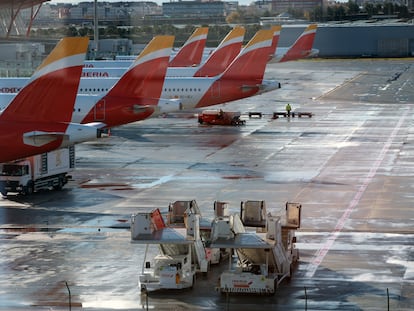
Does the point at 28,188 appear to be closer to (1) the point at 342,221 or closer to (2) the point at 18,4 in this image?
(1) the point at 342,221

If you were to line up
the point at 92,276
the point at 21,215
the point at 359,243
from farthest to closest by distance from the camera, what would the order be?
1. the point at 21,215
2. the point at 359,243
3. the point at 92,276

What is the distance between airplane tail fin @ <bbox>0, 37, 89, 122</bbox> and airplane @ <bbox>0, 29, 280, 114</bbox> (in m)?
43.0

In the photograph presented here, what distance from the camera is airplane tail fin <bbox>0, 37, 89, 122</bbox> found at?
4491 centimetres

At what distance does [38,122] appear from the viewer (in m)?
45.6

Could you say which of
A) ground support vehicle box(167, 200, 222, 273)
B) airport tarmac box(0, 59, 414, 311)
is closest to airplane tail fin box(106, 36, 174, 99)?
airport tarmac box(0, 59, 414, 311)

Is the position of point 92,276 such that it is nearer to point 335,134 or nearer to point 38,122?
point 38,122

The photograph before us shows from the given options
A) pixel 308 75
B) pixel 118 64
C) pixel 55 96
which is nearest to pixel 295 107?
pixel 118 64

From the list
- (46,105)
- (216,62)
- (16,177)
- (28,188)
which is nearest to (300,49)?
(216,62)

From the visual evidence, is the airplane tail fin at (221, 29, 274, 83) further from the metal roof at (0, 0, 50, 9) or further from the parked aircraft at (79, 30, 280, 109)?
the metal roof at (0, 0, 50, 9)

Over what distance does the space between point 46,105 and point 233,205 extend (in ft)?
35.1

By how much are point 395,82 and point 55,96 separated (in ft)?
329

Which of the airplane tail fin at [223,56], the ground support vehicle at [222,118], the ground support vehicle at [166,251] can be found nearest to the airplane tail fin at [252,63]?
the ground support vehicle at [222,118]

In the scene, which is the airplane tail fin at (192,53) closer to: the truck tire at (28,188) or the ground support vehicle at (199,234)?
the truck tire at (28,188)

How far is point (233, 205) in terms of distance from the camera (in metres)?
51.5
